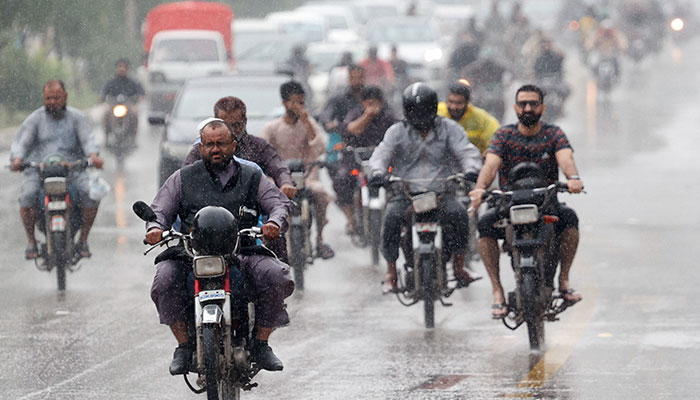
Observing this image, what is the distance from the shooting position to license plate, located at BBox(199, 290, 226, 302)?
301 inches

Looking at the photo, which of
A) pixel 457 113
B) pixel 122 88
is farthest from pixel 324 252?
pixel 122 88

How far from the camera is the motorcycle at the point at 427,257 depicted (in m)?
11.0

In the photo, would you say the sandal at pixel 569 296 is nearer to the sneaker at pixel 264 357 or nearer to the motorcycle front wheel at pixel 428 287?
the motorcycle front wheel at pixel 428 287

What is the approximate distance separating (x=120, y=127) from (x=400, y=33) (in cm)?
1600

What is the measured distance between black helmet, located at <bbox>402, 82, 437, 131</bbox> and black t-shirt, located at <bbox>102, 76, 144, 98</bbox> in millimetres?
14020

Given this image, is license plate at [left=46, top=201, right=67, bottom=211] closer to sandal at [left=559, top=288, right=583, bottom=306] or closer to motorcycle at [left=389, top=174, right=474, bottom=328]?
motorcycle at [left=389, top=174, right=474, bottom=328]

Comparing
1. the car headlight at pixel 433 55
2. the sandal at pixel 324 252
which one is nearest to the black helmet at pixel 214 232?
the sandal at pixel 324 252

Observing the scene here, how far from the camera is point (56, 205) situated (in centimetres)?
1292

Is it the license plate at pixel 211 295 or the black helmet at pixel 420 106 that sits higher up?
the black helmet at pixel 420 106

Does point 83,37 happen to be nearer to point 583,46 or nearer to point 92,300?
point 583,46

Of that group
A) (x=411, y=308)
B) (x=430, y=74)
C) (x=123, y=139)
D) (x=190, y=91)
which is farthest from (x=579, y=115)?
(x=411, y=308)

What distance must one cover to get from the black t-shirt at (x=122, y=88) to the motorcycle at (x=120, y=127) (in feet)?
0.26

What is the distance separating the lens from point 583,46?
1672 inches

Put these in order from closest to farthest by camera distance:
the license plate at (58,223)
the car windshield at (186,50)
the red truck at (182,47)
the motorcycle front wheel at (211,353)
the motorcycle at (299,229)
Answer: the motorcycle front wheel at (211,353), the motorcycle at (299,229), the license plate at (58,223), the red truck at (182,47), the car windshield at (186,50)
